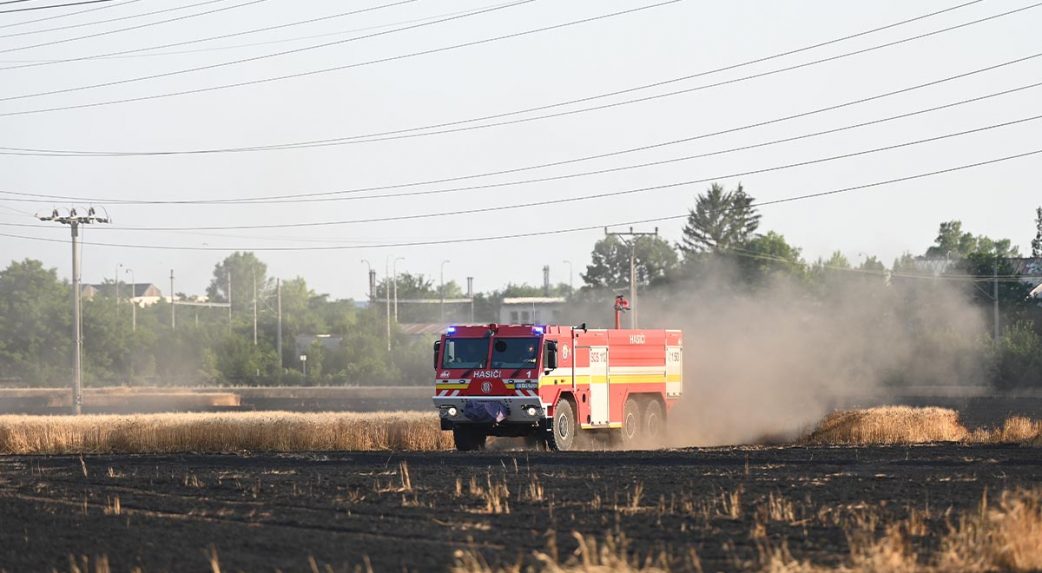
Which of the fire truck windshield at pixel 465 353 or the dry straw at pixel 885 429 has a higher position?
the fire truck windshield at pixel 465 353

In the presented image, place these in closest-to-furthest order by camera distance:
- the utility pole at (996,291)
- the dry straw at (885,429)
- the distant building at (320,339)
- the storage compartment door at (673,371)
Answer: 1. the dry straw at (885,429)
2. the storage compartment door at (673,371)
3. the utility pole at (996,291)
4. the distant building at (320,339)

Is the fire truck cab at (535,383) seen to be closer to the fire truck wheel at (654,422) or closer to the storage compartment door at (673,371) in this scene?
the fire truck wheel at (654,422)

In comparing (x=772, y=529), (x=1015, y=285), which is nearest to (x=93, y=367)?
(x=1015, y=285)

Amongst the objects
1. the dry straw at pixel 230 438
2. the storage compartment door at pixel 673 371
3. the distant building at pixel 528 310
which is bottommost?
the dry straw at pixel 230 438

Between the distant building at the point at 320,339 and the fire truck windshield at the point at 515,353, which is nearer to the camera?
the fire truck windshield at the point at 515,353

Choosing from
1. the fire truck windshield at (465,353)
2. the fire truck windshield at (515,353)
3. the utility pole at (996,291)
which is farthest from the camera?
→ the utility pole at (996,291)

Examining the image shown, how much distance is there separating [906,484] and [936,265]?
122 meters

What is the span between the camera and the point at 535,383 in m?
35.4

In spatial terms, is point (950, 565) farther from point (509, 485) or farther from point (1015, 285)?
point (1015, 285)

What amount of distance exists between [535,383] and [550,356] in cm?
88

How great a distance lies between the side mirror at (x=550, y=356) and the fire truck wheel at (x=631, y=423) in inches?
169

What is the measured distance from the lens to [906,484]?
961 inches

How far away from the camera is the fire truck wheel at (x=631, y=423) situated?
130 feet

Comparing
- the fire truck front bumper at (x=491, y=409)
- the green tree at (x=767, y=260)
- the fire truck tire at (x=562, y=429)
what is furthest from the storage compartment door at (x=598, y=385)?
the green tree at (x=767, y=260)
